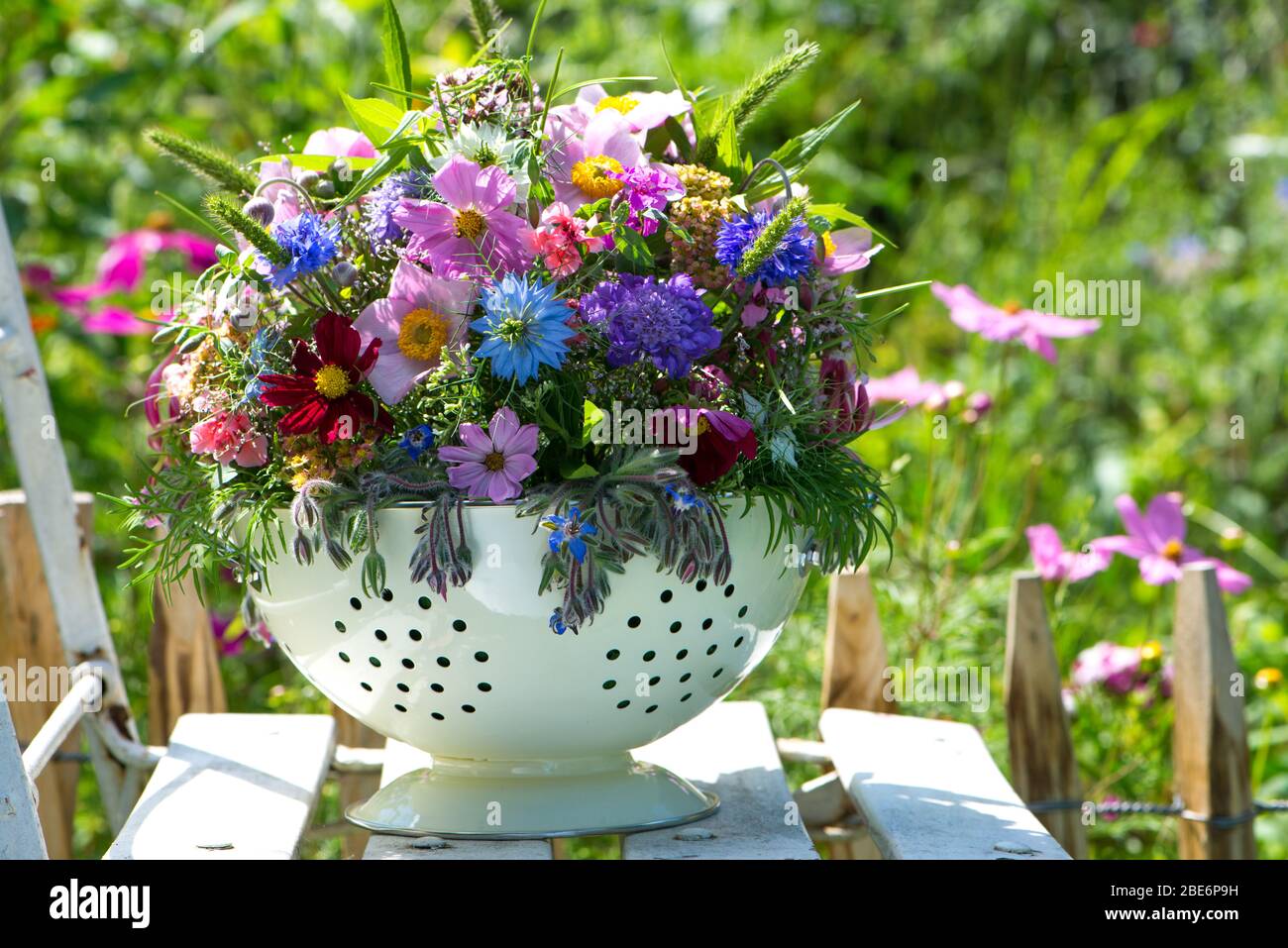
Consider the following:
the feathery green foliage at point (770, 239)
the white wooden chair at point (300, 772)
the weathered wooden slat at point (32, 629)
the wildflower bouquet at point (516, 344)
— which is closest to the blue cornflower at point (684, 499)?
the wildflower bouquet at point (516, 344)

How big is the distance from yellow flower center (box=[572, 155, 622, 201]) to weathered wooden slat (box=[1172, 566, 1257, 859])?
0.74 metres

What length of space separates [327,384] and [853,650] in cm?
73

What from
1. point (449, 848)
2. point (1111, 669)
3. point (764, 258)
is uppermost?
point (764, 258)

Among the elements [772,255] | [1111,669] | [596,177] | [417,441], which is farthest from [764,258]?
[1111,669]

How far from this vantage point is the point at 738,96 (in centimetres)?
84

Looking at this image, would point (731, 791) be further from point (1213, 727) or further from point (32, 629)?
point (32, 629)

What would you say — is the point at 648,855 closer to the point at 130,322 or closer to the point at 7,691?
the point at 7,691

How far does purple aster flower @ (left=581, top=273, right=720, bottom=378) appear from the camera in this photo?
0.73 meters

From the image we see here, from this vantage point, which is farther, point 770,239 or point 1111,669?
point 1111,669

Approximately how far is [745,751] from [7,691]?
0.71 meters

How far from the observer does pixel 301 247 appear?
29.6 inches

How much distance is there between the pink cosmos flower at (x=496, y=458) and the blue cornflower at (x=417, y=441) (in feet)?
0.10

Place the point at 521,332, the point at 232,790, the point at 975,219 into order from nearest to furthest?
1. the point at 521,332
2. the point at 232,790
3. the point at 975,219
